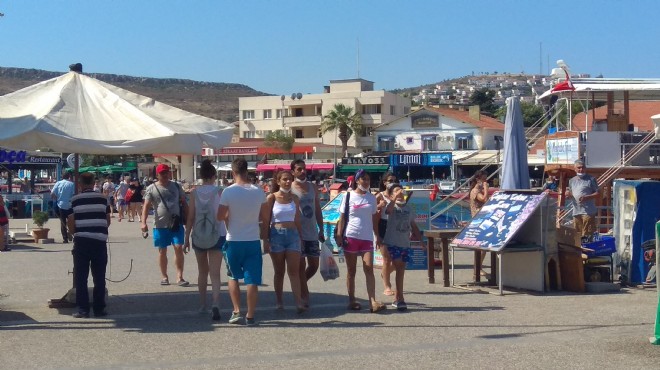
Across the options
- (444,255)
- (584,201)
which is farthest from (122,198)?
(444,255)

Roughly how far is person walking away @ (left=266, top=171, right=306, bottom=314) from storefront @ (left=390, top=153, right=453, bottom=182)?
166 ft

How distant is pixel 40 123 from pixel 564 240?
7.56 meters

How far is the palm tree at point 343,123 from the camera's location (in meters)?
80.1

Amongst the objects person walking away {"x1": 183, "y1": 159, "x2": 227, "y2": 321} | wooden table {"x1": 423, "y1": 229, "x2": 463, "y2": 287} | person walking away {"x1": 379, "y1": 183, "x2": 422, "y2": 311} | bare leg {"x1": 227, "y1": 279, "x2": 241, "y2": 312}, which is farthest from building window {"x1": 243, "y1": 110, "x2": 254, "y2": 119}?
bare leg {"x1": 227, "y1": 279, "x2": 241, "y2": 312}

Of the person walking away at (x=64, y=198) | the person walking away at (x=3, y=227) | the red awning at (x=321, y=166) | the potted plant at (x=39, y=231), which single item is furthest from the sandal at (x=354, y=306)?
the red awning at (x=321, y=166)

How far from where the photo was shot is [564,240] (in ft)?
41.4

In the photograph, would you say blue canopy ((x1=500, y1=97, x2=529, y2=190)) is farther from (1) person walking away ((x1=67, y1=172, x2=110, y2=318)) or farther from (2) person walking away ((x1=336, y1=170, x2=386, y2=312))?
(1) person walking away ((x1=67, y1=172, x2=110, y2=318))

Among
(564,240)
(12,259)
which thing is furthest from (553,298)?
(12,259)

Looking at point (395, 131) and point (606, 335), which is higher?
point (395, 131)

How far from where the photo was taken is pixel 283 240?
10086mm

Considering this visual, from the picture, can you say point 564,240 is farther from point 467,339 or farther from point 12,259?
point 12,259

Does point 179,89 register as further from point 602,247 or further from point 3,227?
point 602,247

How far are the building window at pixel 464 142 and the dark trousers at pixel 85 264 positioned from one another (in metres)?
63.0

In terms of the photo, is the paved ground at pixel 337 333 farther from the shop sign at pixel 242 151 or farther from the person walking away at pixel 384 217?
the shop sign at pixel 242 151
